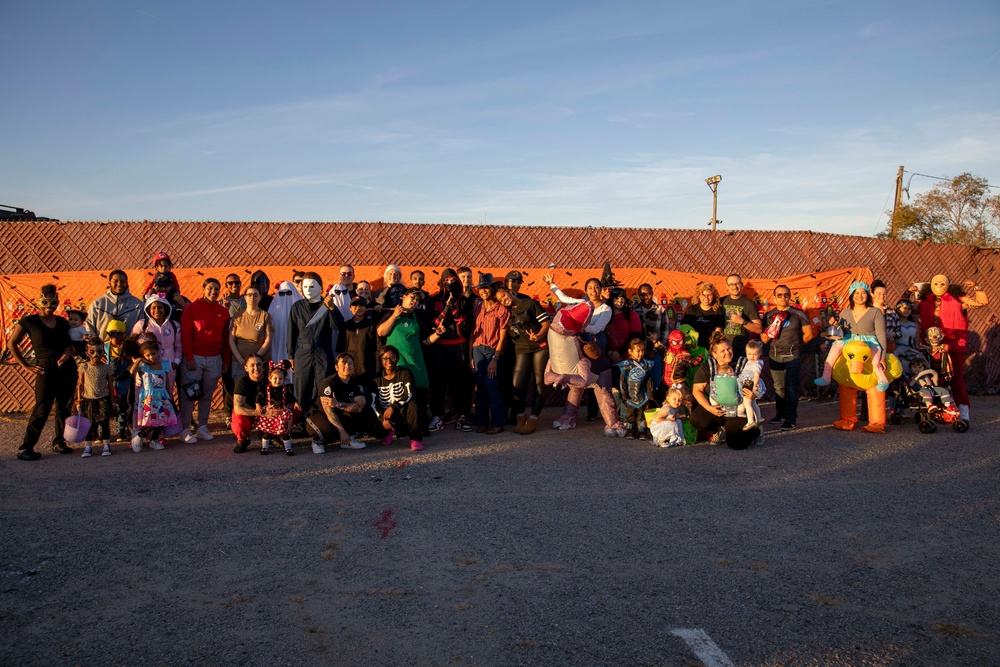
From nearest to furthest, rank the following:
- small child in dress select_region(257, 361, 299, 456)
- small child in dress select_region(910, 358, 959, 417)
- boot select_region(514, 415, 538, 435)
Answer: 1. small child in dress select_region(257, 361, 299, 456)
2. boot select_region(514, 415, 538, 435)
3. small child in dress select_region(910, 358, 959, 417)

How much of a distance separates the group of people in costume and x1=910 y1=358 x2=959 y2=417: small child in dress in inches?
0.9

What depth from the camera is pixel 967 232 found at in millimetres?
29844

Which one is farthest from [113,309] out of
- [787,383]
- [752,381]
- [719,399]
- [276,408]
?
[787,383]

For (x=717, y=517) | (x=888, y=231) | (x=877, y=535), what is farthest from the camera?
(x=888, y=231)

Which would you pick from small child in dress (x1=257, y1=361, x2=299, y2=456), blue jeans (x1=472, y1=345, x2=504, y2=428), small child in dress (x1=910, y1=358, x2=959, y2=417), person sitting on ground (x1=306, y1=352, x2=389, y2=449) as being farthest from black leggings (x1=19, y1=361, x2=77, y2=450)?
small child in dress (x1=910, y1=358, x2=959, y2=417)

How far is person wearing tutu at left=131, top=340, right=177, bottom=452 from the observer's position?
7.45 m

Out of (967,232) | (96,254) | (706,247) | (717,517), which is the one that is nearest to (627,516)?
(717,517)

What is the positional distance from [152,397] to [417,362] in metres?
2.76

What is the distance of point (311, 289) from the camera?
8070 millimetres

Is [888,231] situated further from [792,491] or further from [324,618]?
[324,618]

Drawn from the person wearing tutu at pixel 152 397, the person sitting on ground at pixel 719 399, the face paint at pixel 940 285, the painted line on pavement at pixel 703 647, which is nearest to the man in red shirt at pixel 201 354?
the person wearing tutu at pixel 152 397

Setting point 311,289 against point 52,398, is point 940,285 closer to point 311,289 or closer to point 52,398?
point 311,289

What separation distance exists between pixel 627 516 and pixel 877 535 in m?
1.67

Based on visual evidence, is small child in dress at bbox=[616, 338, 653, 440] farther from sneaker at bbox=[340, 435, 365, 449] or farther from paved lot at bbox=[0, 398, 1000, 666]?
sneaker at bbox=[340, 435, 365, 449]
